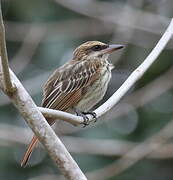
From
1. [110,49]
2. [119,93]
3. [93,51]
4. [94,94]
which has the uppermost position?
[119,93]

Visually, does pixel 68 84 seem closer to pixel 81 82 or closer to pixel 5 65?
pixel 81 82

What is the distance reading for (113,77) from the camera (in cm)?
757

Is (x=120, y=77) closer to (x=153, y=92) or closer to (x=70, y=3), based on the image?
(x=153, y=92)

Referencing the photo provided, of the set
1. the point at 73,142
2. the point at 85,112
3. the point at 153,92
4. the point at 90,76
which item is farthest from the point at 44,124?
the point at 153,92

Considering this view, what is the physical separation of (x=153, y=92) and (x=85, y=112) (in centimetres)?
260

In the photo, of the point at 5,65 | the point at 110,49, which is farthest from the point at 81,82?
the point at 5,65

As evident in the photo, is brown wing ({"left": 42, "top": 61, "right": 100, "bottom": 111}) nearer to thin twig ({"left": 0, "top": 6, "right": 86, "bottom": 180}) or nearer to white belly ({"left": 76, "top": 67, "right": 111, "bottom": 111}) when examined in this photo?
white belly ({"left": 76, "top": 67, "right": 111, "bottom": 111})

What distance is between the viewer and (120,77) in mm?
7598

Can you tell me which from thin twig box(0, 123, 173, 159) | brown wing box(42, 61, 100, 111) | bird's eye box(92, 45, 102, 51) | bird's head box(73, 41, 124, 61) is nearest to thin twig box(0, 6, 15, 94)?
brown wing box(42, 61, 100, 111)

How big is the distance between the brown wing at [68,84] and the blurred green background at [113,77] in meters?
1.47

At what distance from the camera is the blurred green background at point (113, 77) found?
6.92 m

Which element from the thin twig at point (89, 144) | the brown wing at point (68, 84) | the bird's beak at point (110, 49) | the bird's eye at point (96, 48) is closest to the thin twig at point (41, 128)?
the brown wing at point (68, 84)

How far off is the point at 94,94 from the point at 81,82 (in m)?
0.15

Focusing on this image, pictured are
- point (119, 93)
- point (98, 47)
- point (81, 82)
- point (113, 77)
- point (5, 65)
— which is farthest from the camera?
point (113, 77)
